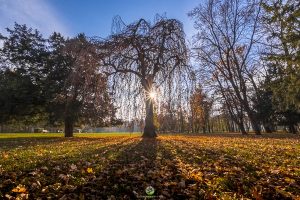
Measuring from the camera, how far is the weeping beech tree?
1439cm

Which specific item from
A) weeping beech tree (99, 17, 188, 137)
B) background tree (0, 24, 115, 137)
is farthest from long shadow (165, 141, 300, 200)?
background tree (0, 24, 115, 137)

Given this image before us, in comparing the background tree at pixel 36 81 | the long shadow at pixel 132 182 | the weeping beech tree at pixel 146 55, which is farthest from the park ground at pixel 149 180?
the background tree at pixel 36 81

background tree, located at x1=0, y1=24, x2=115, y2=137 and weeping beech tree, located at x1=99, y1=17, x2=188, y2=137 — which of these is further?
background tree, located at x1=0, y1=24, x2=115, y2=137

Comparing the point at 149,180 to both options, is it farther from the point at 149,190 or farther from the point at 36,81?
the point at 36,81

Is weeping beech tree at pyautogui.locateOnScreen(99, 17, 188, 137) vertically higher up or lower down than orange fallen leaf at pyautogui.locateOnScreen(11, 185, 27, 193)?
higher up

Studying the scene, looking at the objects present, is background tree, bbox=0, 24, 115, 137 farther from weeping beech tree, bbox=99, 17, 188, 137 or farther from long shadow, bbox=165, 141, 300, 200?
long shadow, bbox=165, 141, 300, 200

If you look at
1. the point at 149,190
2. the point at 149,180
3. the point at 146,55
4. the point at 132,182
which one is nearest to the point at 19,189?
the point at 132,182

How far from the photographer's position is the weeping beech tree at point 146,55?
47.2 ft

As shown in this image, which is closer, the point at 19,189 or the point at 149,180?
the point at 19,189

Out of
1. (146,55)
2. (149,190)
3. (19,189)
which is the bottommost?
(149,190)

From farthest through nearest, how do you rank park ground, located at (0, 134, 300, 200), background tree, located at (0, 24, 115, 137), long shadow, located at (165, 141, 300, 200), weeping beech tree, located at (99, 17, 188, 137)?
1. background tree, located at (0, 24, 115, 137)
2. weeping beech tree, located at (99, 17, 188, 137)
3. long shadow, located at (165, 141, 300, 200)
4. park ground, located at (0, 134, 300, 200)

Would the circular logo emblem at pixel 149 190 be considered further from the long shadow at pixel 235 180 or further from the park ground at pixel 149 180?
the long shadow at pixel 235 180

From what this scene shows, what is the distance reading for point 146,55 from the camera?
50.2ft

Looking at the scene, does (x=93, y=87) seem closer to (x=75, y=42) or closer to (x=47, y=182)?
(x=75, y=42)
